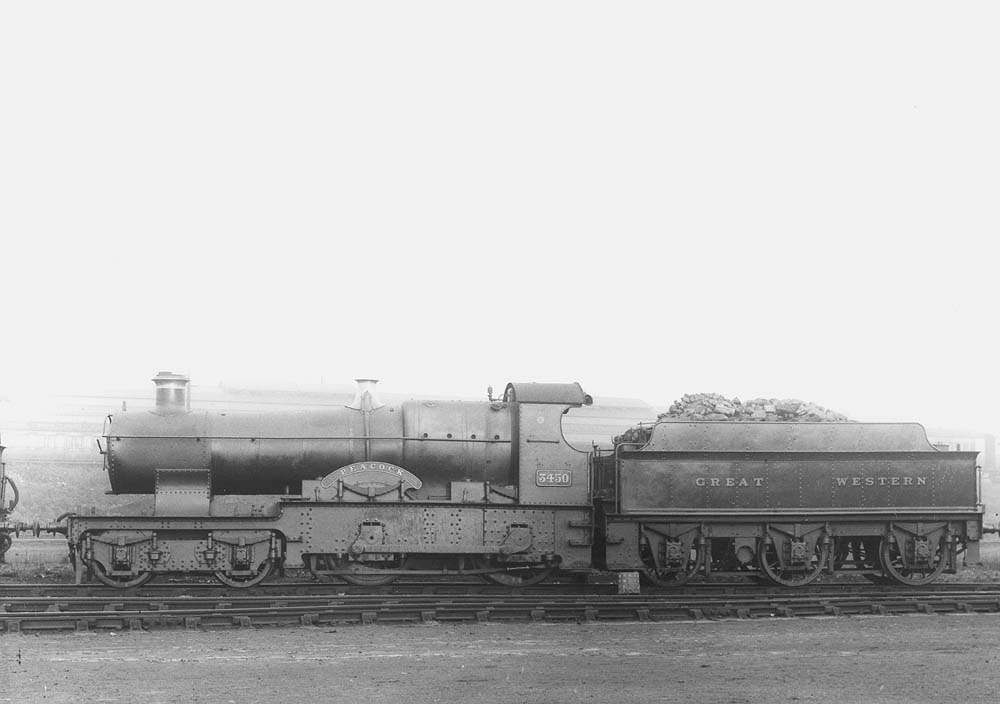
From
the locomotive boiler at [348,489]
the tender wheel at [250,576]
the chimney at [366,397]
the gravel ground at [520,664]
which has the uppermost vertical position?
the chimney at [366,397]

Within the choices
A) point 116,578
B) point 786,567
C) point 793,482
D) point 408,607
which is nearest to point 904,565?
point 786,567

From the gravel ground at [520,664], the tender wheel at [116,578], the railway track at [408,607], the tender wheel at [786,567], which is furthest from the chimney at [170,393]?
the tender wheel at [786,567]

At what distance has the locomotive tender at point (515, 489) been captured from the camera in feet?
43.5

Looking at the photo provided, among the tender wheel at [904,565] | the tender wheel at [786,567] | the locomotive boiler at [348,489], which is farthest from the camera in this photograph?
the tender wheel at [904,565]

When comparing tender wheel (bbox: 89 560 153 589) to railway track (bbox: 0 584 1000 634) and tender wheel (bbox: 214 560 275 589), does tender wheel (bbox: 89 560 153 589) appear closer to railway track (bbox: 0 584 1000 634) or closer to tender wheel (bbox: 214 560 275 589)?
railway track (bbox: 0 584 1000 634)

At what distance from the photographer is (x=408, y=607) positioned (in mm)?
11633

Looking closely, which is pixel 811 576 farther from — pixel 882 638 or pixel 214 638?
pixel 214 638

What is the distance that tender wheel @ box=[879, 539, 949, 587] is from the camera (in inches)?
554

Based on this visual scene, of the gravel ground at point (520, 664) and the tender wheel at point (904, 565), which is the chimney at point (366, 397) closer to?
the gravel ground at point (520, 664)

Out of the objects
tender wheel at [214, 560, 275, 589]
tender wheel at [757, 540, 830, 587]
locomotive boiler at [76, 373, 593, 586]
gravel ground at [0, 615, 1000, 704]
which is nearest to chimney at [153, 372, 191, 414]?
locomotive boiler at [76, 373, 593, 586]

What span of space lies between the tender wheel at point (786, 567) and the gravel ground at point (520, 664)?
2195 mm

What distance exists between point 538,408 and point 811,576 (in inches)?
170

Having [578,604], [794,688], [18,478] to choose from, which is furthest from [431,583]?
[18,478]

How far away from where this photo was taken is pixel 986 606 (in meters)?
12.5
